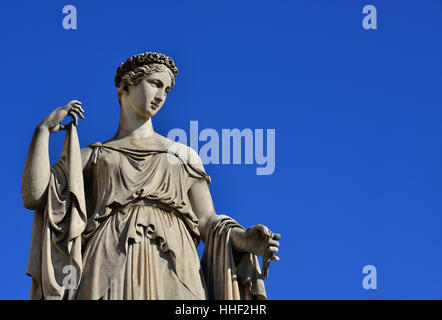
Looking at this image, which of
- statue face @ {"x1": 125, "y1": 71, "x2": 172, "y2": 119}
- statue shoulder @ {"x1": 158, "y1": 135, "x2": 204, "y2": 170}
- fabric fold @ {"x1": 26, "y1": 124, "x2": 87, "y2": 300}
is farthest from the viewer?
statue face @ {"x1": 125, "y1": 71, "x2": 172, "y2": 119}

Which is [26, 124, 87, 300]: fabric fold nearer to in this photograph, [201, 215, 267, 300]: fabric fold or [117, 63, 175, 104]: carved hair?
[117, 63, 175, 104]: carved hair

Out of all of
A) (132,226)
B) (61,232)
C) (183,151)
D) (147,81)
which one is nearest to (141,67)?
(147,81)

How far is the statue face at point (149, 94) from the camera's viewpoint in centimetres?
1756

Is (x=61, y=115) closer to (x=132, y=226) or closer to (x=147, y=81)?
(x=147, y=81)

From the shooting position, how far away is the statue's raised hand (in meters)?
16.5

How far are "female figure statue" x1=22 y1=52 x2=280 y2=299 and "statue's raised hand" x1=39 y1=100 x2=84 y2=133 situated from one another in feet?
0.05

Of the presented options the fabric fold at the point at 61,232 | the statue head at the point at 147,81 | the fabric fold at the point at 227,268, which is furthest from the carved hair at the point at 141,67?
the fabric fold at the point at 227,268

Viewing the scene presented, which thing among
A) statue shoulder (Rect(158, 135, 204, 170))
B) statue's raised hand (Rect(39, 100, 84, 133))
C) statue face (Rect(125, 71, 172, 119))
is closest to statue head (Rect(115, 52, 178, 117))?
statue face (Rect(125, 71, 172, 119))

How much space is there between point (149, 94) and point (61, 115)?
1.69 meters

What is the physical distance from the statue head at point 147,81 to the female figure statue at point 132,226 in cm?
2

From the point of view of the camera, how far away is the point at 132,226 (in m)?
16.1
